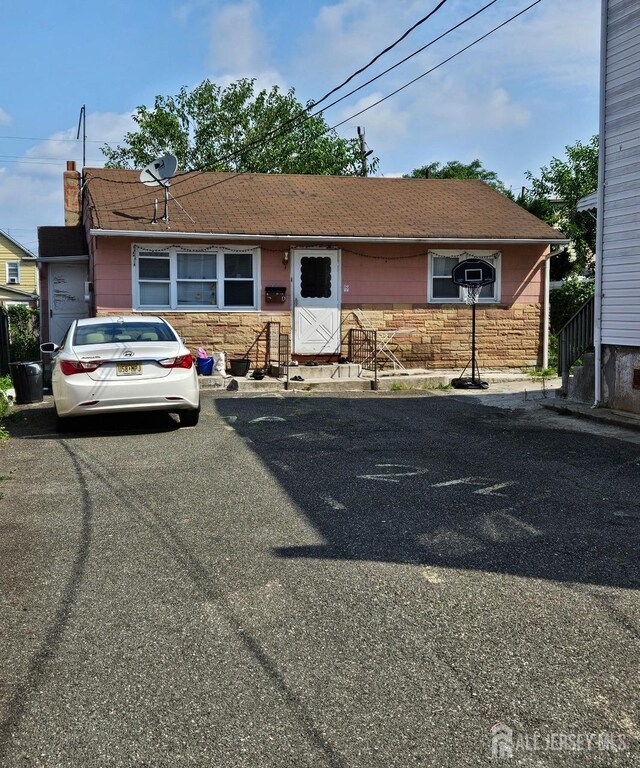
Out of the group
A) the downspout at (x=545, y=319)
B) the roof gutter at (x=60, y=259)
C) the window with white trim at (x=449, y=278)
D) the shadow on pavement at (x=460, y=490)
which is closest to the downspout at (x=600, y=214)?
the shadow on pavement at (x=460, y=490)

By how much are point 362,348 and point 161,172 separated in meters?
6.15

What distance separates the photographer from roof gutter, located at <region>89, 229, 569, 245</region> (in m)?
16.9

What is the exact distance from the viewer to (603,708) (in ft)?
10.3

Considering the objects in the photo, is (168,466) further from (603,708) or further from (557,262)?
(557,262)

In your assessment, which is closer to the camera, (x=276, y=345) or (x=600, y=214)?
(x=600, y=214)

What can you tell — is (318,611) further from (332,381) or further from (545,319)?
(545,319)

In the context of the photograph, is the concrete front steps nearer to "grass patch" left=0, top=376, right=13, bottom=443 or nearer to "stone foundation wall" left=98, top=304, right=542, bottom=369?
"stone foundation wall" left=98, top=304, right=542, bottom=369

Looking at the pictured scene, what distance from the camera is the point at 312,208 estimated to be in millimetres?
19469

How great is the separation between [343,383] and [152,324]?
5.79 m

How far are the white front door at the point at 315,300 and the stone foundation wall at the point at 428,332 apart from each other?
29 centimetres

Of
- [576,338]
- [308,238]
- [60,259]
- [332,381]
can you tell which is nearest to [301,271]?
[308,238]

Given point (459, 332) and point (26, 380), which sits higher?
point (459, 332)

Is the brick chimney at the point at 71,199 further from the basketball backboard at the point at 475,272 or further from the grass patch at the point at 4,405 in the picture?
the basketball backboard at the point at 475,272

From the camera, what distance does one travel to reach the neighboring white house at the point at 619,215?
35.7 ft
